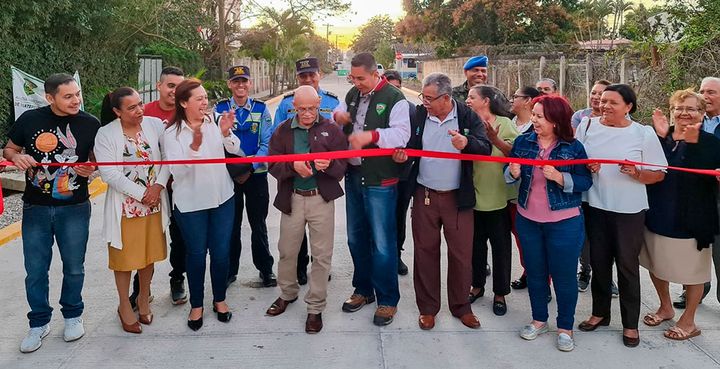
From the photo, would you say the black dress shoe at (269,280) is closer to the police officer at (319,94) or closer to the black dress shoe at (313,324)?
the police officer at (319,94)

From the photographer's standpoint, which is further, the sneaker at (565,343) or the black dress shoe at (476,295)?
the black dress shoe at (476,295)

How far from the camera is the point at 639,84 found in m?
11.9

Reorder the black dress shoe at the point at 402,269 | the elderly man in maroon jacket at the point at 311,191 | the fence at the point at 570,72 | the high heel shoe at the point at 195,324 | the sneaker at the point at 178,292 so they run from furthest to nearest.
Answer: the fence at the point at 570,72, the black dress shoe at the point at 402,269, the sneaker at the point at 178,292, the high heel shoe at the point at 195,324, the elderly man in maroon jacket at the point at 311,191

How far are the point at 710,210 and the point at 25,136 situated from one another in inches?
174

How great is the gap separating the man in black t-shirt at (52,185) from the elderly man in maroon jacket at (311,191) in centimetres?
127

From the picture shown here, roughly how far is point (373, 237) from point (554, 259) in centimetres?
125

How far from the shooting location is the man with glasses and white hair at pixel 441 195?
13.2 feet

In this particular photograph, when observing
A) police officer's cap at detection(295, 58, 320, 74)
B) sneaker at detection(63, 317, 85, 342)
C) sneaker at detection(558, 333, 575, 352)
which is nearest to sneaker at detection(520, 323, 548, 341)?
sneaker at detection(558, 333, 575, 352)

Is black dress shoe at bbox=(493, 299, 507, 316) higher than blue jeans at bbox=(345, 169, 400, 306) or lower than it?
lower

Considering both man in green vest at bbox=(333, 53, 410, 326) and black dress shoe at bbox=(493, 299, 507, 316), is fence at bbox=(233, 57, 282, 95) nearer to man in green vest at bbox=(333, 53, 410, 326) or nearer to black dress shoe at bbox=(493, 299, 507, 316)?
man in green vest at bbox=(333, 53, 410, 326)

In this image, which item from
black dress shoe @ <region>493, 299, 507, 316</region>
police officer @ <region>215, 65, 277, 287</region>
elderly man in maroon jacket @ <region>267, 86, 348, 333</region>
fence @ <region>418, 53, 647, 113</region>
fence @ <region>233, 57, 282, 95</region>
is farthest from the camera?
fence @ <region>233, 57, 282, 95</region>

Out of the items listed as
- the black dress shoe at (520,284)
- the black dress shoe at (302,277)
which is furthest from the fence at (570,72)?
the black dress shoe at (302,277)

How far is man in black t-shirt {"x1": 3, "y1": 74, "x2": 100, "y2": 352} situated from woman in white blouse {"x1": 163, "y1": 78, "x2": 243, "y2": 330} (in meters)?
0.56

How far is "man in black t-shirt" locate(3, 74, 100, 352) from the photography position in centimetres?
377
